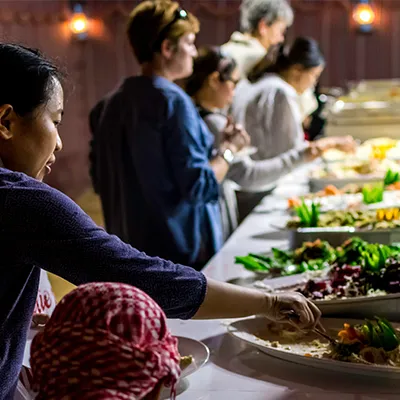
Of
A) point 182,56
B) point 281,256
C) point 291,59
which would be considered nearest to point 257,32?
point 291,59

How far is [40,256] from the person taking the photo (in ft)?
3.53

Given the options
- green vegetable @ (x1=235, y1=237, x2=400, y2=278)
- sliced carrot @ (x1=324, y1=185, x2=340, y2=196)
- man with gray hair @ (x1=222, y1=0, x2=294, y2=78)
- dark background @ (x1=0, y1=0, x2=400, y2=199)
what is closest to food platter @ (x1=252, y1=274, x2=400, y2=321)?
green vegetable @ (x1=235, y1=237, x2=400, y2=278)

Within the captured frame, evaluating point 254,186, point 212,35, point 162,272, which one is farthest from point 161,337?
point 212,35

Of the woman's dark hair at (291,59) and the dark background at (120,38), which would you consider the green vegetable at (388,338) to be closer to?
the woman's dark hair at (291,59)

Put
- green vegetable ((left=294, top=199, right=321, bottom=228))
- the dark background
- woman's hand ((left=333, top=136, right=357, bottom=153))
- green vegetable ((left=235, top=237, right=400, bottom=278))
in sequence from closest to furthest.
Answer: green vegetable ((left=235, top=237, right=400, bottom=278)), green vegetable ((left=294, top=199, right=321, bottom=228)), woman's hand ((left=333, top=136, right=357, bottom=153)), the dark background

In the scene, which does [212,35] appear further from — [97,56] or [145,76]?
[145,76]

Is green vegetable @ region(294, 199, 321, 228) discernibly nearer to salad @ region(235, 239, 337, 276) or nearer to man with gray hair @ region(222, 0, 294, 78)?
salad @ region(235, 239, 337, 276)

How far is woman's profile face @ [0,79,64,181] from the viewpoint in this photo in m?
1.13

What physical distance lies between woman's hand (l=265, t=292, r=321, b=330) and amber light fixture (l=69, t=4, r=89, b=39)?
7090 millimetres

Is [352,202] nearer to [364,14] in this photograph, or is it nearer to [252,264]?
[252,264]

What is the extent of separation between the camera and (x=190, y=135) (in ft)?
8.27

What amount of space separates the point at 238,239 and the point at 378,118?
238 cm

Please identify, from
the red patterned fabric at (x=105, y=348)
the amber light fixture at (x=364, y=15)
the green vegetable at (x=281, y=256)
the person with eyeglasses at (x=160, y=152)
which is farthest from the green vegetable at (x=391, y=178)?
the amber light fixture at (x=364, y=15)

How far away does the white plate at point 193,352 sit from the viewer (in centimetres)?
127
